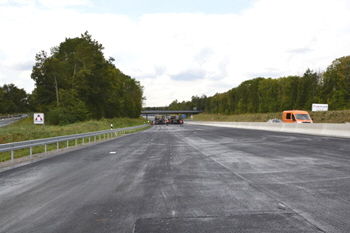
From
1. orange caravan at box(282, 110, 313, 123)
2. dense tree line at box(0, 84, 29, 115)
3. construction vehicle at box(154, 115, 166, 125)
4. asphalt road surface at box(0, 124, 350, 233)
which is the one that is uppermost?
dense tree line at box(0, 84, 29, 115)

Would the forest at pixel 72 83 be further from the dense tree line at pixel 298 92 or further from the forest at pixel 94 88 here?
the dense tree line at pixel 298 92

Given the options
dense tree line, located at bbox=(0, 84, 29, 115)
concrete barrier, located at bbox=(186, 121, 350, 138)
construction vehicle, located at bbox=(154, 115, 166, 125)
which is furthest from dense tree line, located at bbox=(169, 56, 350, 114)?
dense tree line, located at bbox=(0, 84, 29, 115)

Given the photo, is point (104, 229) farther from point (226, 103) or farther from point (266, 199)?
point (226, 103)

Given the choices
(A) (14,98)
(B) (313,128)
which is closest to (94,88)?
(B) (313,128)

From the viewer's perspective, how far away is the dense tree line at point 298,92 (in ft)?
226

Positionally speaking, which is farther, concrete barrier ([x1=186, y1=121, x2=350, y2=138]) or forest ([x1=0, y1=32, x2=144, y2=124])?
forest ([x1=0, y1=32, x2=144, y2=124])

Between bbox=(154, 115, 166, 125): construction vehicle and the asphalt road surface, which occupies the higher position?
the asphalt road surface

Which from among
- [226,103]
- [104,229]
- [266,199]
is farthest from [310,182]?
[226,103]

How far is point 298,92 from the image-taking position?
83000 mm

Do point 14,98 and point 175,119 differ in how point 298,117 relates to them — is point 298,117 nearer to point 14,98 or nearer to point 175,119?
point 175,119

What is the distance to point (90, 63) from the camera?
5694 centimetres

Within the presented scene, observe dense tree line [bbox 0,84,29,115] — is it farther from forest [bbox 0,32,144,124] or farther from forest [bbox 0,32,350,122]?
forest [bbox 0,32,144,124]

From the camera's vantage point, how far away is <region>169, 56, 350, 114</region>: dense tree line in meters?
68.8

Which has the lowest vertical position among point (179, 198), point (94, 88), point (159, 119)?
point (159, 119)
